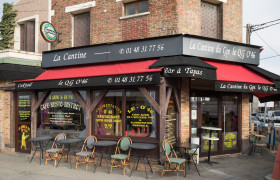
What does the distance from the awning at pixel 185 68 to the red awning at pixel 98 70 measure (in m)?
0.57

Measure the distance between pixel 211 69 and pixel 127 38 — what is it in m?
3.21

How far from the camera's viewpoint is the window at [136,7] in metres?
8.70

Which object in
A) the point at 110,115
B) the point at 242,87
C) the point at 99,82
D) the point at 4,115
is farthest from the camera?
the point at 4,115

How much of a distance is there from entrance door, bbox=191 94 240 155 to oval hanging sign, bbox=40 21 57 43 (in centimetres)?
598

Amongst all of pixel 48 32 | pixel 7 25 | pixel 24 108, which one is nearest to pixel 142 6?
pixel 48 32

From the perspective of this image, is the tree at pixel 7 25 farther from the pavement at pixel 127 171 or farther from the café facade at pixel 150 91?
the pavement at pixel 127 171

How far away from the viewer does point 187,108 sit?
7.95 metres

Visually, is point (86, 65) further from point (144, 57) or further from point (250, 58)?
point (250, 58)

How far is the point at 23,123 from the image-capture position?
9.73 metres

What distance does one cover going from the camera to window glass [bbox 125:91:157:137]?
Answer: 7.27 meters

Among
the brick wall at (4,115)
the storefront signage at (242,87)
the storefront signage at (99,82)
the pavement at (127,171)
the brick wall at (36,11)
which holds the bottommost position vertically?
the pavement at (127,171)

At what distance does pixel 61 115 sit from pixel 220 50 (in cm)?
598

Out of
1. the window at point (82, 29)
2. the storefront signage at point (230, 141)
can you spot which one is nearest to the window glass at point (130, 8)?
the window at point (82, 29)

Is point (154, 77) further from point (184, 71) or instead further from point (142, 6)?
point (142, 6)
